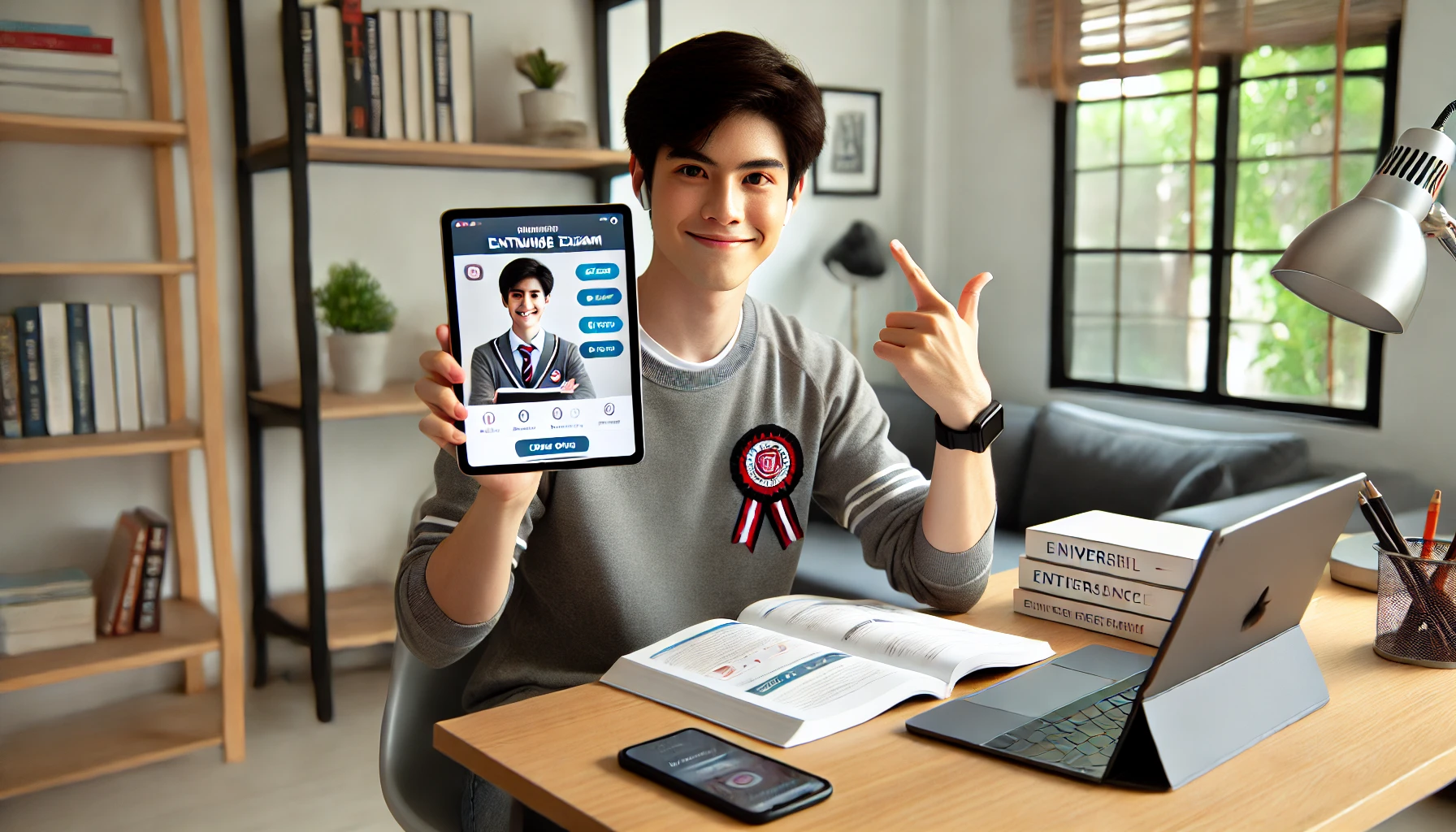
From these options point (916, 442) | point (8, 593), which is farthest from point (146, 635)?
point (916, 442)

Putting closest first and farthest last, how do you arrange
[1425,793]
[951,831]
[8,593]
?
[951,831], [1425,793], [8,593]

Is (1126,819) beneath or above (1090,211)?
beneath

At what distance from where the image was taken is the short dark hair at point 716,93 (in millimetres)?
1246

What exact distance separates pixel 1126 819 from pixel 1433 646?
0.49 meters

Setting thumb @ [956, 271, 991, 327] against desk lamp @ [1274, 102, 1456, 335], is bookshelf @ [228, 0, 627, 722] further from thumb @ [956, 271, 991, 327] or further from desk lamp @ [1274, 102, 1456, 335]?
desk lamp @ [1274, 102, 1456, 335]

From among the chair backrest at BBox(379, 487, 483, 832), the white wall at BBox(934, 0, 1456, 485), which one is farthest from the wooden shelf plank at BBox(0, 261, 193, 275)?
the white wall at BBox(934, 0, 1456, 485)

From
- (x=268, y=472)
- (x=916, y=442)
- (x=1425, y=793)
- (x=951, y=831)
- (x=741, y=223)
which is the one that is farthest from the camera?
(x=916, y=442)

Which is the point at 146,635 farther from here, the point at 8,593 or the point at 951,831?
the point at 951,831

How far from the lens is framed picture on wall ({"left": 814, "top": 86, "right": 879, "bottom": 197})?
4121 millimetres

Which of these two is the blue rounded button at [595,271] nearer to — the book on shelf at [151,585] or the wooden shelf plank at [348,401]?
the wooden shelf plank at [348,401]

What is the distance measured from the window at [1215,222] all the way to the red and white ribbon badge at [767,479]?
2.46m

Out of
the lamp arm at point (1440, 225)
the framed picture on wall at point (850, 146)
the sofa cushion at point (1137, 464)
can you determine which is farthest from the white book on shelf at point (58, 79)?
the sofa cushion at point (1137, 464)

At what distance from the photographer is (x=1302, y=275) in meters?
1.06

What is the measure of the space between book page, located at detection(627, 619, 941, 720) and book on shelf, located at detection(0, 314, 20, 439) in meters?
1.98
